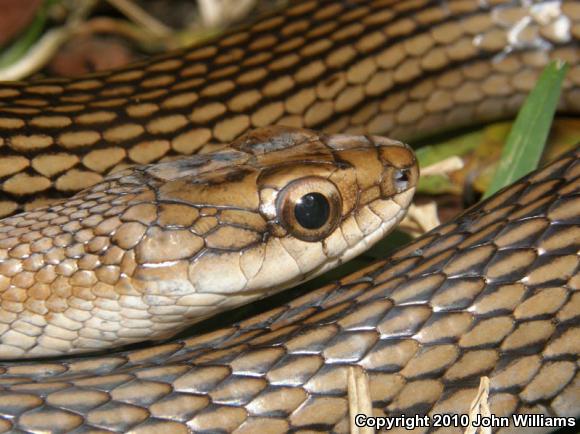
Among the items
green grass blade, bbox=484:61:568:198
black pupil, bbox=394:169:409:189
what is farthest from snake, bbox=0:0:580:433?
green grass blade, bbox=484:61:568:198

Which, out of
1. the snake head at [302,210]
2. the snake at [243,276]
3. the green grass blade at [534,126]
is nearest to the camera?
the snake at [243,276]

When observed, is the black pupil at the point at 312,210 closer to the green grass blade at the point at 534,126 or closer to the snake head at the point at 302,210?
the snake head at the point at 302,210

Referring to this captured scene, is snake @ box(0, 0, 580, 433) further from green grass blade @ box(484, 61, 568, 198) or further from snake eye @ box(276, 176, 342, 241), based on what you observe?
green grass blade @ box(484, 61, 568, 198)

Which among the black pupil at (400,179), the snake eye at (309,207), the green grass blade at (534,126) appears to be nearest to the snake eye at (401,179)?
the black pupil at (400,179)

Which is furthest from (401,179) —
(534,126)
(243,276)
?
(534,126)

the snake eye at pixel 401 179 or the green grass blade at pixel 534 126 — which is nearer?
the snake eye at pixel 401 179

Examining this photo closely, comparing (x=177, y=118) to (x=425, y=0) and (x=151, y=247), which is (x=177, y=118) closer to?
(x=151, y=247)

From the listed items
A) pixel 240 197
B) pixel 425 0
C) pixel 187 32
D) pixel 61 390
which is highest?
pixel 187 32

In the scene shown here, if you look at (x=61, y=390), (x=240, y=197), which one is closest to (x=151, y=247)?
(x=240, y=197)
